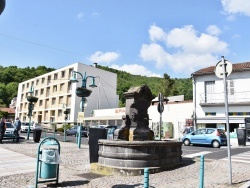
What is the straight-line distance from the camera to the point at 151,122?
110 feet

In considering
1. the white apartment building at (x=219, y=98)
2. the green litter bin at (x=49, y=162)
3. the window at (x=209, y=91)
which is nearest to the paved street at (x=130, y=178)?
the green litter bin at (x=49, y=162)

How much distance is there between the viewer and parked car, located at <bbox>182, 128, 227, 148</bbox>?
18.4 metres

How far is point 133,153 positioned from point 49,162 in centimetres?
278

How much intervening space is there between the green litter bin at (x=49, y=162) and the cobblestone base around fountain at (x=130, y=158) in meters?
2.15

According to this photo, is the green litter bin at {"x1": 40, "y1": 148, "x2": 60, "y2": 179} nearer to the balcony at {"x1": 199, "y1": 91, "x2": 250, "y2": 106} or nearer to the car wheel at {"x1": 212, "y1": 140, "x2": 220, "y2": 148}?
the car wheel at {"x1": 212, "y1": 140, "x2": 220, "y2": 148}

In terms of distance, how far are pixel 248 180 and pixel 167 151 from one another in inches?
105

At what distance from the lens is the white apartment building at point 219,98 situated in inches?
1035

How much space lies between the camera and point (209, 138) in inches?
738

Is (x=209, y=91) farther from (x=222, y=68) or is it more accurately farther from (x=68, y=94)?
(x=68, y=94)

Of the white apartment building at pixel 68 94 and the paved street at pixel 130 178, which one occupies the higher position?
the white apartment building at pixel 68 94

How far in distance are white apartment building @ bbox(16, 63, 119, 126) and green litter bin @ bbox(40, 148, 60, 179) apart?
4076 centimetres

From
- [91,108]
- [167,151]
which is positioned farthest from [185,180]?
[91,108]

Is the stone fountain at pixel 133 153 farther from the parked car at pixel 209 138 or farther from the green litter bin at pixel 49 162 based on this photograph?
the parked car at pixel 209 138

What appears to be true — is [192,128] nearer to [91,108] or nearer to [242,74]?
[242,74]
